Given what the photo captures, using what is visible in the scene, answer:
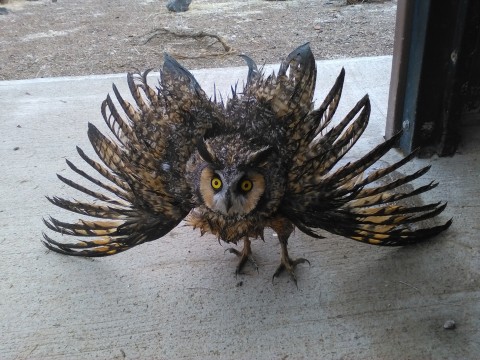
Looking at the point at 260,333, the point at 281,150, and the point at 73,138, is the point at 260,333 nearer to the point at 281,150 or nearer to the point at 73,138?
the point at 281,150

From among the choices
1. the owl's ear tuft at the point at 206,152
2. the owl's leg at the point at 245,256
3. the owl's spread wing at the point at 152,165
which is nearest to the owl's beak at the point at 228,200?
the owl's ear tuft at the point at 206,152

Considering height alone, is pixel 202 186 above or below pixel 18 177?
above

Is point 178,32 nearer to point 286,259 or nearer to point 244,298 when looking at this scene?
point 286,259

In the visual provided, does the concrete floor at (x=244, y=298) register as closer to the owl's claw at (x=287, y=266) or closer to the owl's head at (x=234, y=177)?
the owl's claw at (x=287, y=266)

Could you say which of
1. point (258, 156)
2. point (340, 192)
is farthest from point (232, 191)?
point (340, 192)

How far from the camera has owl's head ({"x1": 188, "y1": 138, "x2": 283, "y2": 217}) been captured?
2045 millimetres

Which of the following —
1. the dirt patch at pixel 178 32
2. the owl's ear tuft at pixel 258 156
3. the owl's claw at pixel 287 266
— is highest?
the owl's ear tuft at pixel 258 156

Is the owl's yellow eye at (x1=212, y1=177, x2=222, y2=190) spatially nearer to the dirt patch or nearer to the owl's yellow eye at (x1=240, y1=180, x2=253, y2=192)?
the owl's yellow eye at (x1=240, y1=180, x2=253, y2=192)

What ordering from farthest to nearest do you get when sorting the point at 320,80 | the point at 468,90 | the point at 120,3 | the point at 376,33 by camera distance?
the point at 120,3, the point at 376,33, the point at 320,80, the point at 468,90

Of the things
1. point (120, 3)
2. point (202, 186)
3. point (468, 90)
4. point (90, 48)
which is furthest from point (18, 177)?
point (120, 3)

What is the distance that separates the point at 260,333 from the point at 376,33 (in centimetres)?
568

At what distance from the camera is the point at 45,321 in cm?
238

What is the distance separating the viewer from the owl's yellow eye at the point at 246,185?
2088mm

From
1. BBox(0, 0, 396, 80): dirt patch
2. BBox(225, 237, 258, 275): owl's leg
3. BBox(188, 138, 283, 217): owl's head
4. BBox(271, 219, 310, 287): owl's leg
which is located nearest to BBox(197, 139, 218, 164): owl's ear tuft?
BBox(188, 138, 283, 217): owl's head
